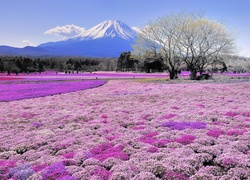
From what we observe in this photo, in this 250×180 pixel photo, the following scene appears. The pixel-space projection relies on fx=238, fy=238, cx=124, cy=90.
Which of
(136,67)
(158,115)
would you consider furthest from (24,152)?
(136,67)

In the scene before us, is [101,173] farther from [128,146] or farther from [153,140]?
[153,140]

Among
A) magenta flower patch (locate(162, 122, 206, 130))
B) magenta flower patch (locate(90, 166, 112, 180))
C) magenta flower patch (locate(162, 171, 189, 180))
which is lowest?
magenta flower patch (locate(90, 166, 112, 180))

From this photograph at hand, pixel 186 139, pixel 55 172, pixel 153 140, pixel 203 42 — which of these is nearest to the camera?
pixel 55 172

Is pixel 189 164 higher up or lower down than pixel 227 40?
lower down

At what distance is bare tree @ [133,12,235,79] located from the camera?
53938mm

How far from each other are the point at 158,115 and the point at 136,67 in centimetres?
12781

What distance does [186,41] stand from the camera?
55.3 m

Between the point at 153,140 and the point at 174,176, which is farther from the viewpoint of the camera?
the point at 153,140

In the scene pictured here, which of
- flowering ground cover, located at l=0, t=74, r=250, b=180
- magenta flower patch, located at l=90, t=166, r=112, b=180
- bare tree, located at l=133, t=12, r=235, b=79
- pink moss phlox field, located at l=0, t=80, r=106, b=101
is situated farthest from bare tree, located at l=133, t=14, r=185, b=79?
magenta flower patch, located at l=90, t=166, r=112, b=180

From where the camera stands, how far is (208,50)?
55.5 meters

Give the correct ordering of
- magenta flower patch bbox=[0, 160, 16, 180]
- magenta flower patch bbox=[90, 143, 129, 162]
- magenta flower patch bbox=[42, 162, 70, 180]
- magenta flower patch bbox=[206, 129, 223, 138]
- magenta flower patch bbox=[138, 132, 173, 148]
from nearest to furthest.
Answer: magenta flower patch bbox=[42, 162, 70, 180] < magenta flower patch bbox=[0, 160, 16, 180] < magenta flower patch bbox=[90, 143, 129, 162] < magenta flower patch bbox=[138, 132, 173, 148] < magenta flower patch bbox=[206, 129, 223, 138]

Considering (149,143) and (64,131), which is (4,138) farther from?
(149,143)

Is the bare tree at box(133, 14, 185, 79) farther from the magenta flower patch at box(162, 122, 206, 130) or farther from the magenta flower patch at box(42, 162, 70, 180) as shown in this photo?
the magenta flower patch at box(42, 162, 70, 180)

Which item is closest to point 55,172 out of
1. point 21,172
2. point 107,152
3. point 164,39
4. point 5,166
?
point 21,172
